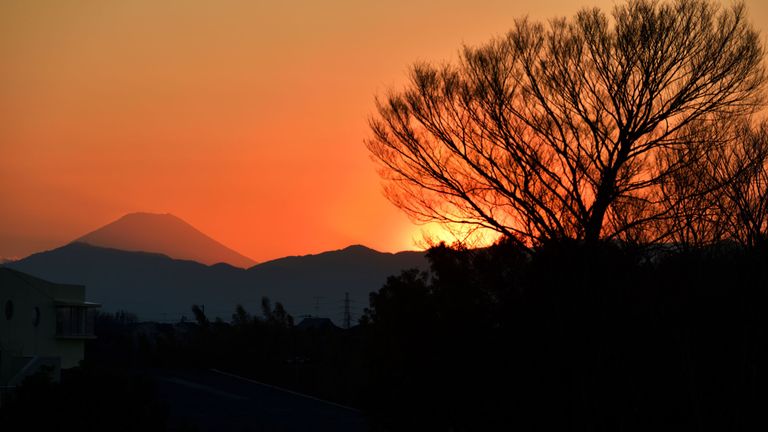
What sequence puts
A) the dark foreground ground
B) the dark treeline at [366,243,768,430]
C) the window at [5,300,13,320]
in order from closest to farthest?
the dark treeline at [366,243,768,430] → the dark foreground ground → the window at [5,300,13,320]

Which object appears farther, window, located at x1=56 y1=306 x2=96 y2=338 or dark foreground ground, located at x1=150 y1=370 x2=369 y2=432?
window, located at x1=56 y1=306 x2=96 y2=338

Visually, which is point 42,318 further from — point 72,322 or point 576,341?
point 576,341

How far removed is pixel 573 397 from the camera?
14.9 metres

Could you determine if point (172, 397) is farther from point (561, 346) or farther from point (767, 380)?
point (767, 380)

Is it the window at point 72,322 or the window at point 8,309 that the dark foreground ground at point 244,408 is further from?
the window at point 72,322

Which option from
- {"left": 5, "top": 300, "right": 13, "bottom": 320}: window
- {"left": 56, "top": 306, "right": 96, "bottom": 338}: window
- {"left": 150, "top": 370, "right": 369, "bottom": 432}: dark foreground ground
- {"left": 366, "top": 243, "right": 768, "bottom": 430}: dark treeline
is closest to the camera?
{"left": 366, "top": 243, "right": 768, "bottom": 430}: dark treeline

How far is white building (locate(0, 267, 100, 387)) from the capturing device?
134 feet

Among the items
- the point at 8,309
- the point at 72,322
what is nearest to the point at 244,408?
the point at 8,309

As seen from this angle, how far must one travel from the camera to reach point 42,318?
143 feet

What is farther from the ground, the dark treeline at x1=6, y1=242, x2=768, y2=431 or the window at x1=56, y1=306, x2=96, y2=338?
the window at x1=56, y1=306, x2=96, y2=338

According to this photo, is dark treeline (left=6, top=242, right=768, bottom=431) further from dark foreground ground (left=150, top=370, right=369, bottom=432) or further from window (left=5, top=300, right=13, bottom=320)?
window (left=5, top=300, right=13, bottom=320)

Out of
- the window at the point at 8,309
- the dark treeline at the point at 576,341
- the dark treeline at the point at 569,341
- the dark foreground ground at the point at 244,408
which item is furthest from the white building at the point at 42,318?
the dark treeline at the point at 576,341

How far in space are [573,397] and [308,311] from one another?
505 feet

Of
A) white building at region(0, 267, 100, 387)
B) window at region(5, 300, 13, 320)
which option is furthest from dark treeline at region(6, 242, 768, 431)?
window at region(5, 300, 13, 320)
